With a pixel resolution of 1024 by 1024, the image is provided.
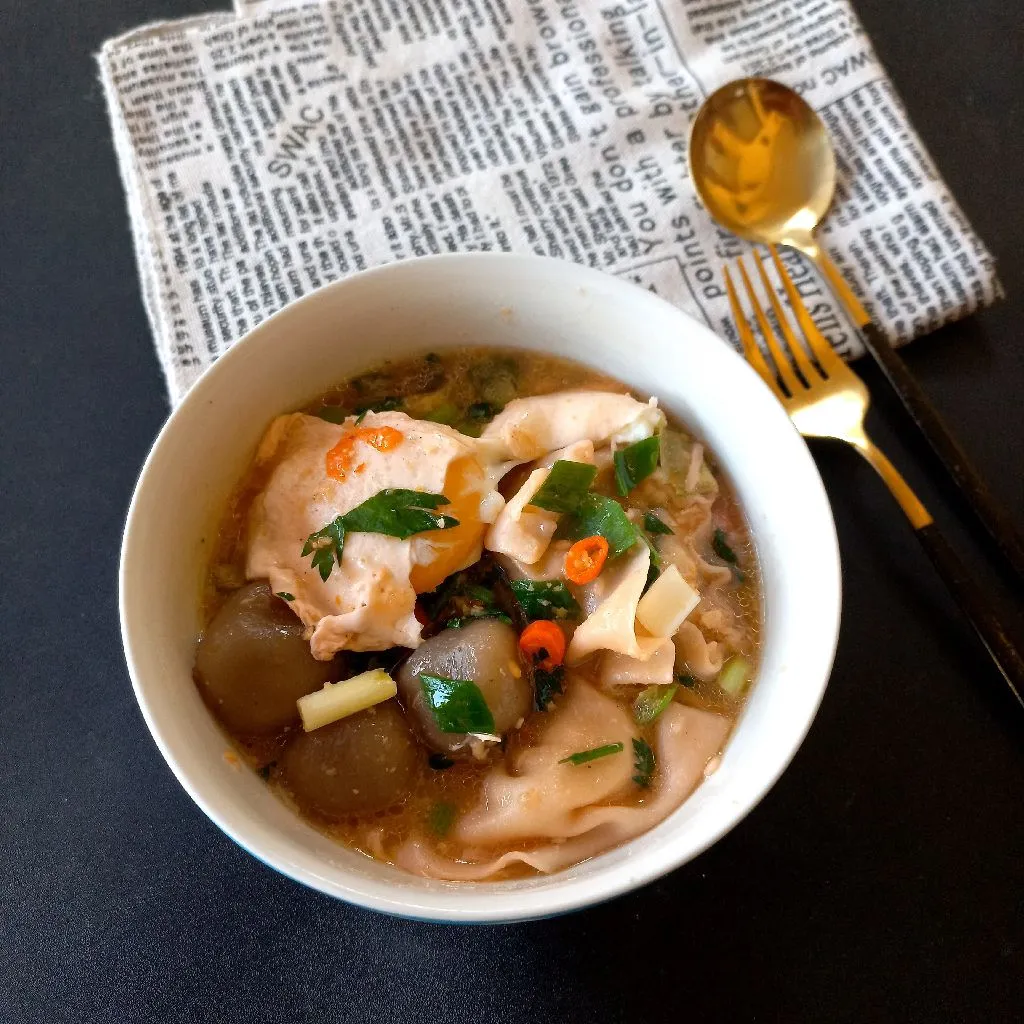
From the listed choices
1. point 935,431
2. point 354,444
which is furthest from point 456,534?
point 935,431

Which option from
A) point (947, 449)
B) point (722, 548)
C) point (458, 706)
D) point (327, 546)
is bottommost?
point (947, 449)

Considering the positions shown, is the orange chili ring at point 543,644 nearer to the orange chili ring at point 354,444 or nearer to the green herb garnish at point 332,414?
the orange chili ring at point 354,444

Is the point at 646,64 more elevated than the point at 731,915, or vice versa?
the point at 646,64

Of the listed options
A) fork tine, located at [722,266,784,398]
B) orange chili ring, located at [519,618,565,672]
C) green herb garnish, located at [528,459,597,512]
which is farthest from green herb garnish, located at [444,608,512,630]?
fork tine, located at [722,266,784,398]

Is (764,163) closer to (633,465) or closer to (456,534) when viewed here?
(633,465)

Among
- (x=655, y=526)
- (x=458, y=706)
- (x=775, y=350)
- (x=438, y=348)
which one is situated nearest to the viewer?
(x=458, y=706)

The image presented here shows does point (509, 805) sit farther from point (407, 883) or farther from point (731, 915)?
point (731, 915)

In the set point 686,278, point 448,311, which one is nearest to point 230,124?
point 448,311
